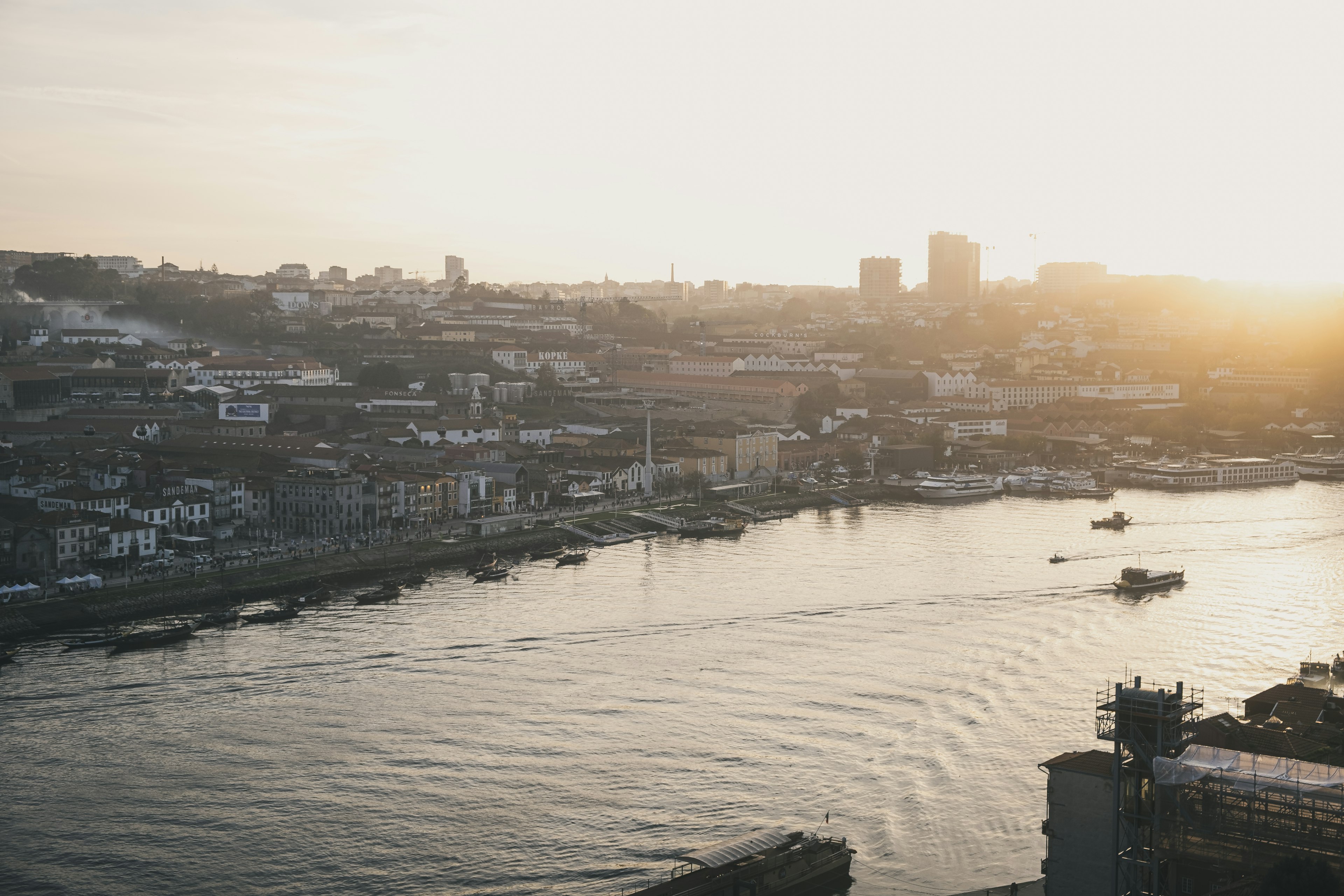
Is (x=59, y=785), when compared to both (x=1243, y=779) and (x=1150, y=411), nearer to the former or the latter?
(x=1243, y=779)

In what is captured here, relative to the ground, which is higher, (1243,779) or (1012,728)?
(1243,779)

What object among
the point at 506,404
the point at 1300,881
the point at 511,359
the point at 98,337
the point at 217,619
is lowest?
the point at 217,619

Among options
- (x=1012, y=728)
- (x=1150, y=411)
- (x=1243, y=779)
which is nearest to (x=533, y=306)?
(x=1150, y=411)

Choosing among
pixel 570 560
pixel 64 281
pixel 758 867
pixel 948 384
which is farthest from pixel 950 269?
pixel 758 867

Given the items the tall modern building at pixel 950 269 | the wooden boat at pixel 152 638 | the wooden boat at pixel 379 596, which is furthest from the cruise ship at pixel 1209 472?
the tall modern building at pixel 950 269

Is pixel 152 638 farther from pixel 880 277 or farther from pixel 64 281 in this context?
pixel 880 277

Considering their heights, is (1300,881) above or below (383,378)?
below
